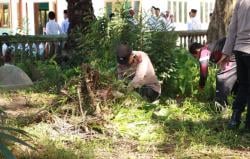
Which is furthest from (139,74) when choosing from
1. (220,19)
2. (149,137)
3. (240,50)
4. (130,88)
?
(220,19)

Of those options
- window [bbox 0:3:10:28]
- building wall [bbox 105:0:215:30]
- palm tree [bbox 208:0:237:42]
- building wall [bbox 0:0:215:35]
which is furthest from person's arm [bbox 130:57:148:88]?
building wall [bbox 105:0:215:30]

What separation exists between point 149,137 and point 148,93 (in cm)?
198

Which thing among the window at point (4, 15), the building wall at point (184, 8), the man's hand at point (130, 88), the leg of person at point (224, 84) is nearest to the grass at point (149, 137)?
the man's hand at point (130, 88)

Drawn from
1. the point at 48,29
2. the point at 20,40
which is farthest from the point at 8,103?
the point at 48,29

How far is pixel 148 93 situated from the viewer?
8.53 m

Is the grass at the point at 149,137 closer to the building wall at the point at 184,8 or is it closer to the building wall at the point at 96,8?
the building wall at the point at 96,8

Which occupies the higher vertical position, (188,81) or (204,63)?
(204,63)

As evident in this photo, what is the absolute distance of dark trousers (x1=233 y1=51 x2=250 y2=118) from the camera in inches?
253

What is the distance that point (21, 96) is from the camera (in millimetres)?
9781

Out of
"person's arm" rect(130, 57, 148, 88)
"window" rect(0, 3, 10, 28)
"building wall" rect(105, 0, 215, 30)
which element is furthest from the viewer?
"building wall" rect(105, 0, 215, 30)

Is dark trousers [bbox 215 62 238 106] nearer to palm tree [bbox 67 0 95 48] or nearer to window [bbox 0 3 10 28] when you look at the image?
palm tree [bbox 67 0 95 48]

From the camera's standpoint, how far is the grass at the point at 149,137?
582cm

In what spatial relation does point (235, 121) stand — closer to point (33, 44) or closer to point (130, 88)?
point (130, 88)

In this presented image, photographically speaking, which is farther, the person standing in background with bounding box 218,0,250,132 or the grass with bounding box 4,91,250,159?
the person standing in background with bounding box 218,0,250,132
